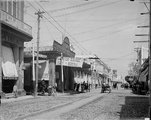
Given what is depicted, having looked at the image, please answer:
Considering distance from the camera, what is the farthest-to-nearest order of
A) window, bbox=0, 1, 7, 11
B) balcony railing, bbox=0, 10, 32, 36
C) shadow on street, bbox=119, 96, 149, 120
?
1. window, bbox=0, 1, 7, 11
2. balcony railing, bbox=0, 10, 32, 36
3. shadow on street, bbox=119, 96, 149, 120

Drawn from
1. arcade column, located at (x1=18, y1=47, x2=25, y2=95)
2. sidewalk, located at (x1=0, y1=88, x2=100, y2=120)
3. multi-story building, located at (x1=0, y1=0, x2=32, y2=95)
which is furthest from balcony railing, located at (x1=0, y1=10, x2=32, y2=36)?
sidewalk, located at (x1=0, y1=88, x2=100, y2=120)

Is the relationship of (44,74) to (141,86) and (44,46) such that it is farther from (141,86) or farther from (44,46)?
(141,86)

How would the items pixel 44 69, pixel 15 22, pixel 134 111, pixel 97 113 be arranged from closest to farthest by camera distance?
pixel 97 113
pixel 134 111
pixel 15 22
pixel 44 69

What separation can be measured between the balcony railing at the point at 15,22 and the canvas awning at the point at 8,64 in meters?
2.60

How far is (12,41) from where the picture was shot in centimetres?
3225

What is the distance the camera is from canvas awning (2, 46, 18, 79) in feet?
103

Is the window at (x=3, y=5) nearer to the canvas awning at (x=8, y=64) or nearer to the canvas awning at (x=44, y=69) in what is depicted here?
the canvas awning at (x=8, y=64)

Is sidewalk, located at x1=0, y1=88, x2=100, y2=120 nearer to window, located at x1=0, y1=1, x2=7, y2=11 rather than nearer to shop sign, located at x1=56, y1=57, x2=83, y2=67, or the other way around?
window, located at x1=0, y1=1, x2=7, y2=11

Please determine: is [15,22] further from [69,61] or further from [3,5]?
[69,61]

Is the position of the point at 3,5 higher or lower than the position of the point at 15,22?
higher

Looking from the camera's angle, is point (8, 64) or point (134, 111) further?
point (8, 64)

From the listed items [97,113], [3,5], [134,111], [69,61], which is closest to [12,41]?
[3,5]

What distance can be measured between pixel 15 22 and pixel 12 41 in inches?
82.8

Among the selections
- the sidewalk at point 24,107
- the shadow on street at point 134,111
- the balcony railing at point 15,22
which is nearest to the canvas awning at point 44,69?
the balcony railing at point 15,22
